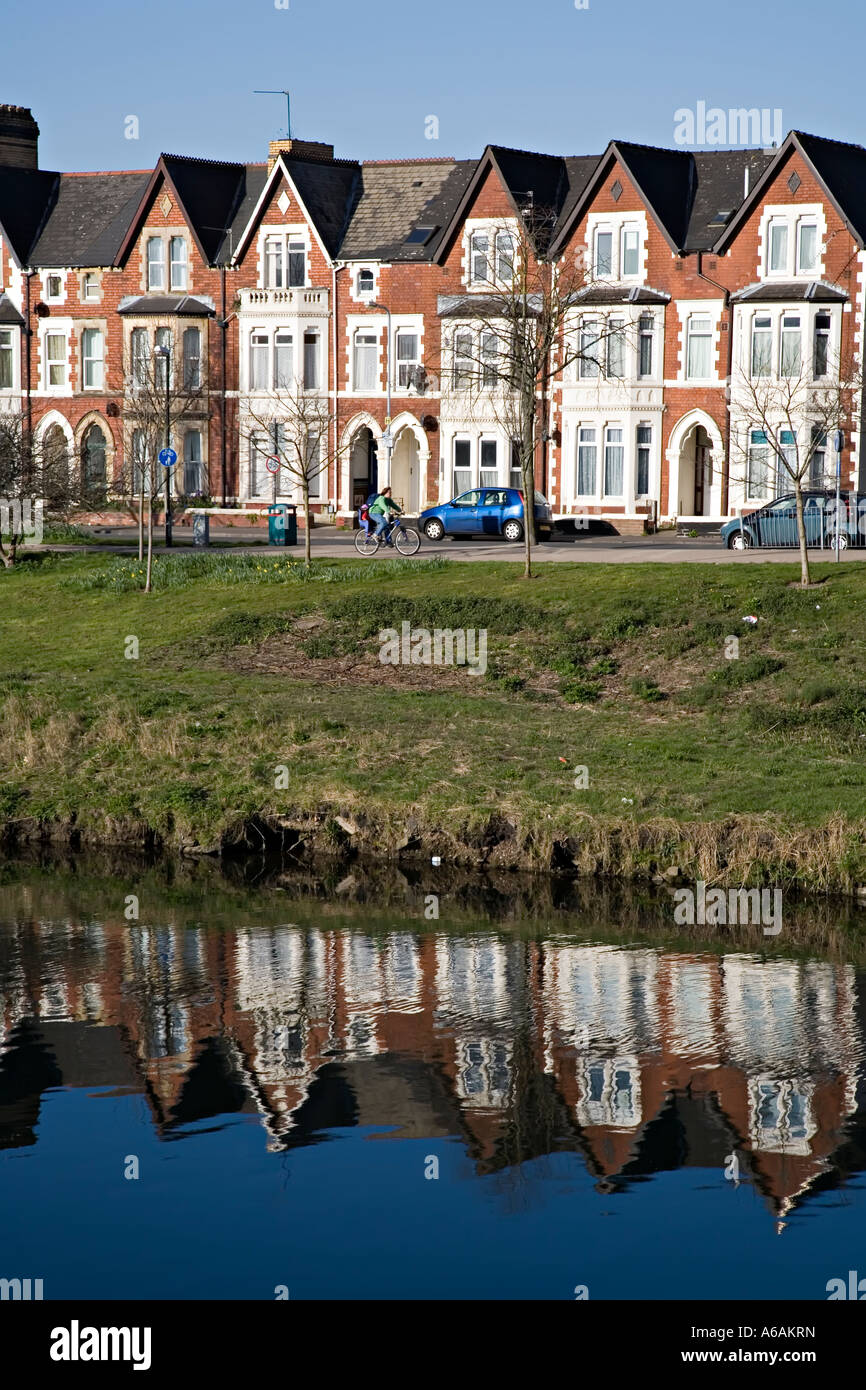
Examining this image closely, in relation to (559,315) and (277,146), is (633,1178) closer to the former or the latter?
(559,315)

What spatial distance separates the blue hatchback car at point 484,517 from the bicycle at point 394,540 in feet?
14.2

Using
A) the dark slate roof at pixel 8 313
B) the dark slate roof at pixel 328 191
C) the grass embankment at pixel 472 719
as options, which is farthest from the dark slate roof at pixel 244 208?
the grass embankment at pixel 472 719

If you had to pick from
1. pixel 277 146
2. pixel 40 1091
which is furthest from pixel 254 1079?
pixel 277 146

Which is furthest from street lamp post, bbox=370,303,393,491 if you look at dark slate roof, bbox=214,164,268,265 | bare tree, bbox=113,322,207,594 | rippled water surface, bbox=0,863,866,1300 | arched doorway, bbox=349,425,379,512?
rippled water surface, bbox=0,863,866,1300

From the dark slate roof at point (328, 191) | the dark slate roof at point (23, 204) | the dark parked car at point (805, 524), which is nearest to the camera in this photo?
the dark parked car at point (805, 524)

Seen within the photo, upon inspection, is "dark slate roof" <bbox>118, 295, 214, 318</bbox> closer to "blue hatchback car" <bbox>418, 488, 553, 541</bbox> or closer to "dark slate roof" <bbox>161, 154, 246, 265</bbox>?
"dark slate roof" <bbox>161, 154, 246, 265</bbox>

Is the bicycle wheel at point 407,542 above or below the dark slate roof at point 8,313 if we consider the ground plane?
below

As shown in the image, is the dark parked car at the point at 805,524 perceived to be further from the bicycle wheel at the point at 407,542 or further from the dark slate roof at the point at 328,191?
the dark slate roof at the point at 328,191

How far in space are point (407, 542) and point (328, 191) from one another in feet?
68.3

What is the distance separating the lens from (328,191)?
5628 cm

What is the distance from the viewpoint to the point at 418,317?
5438 cm

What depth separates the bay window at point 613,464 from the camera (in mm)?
51875

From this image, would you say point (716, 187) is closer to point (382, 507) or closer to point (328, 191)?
point (328, 191)
